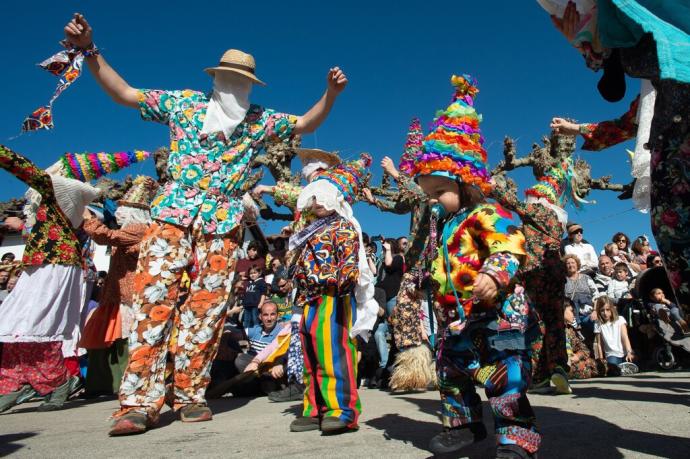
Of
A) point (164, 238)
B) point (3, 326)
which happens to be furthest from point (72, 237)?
point (164, 238)

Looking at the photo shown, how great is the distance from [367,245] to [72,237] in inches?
187

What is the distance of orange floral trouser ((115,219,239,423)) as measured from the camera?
2.91 m

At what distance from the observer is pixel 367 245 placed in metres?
8.15

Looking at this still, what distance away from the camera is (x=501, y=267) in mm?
2043

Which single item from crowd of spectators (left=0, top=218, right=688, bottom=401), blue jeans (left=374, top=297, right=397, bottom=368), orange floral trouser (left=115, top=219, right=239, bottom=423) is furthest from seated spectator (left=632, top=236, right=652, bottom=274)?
orange floral trouser (left=115, top=219, right=239, bottom=423)

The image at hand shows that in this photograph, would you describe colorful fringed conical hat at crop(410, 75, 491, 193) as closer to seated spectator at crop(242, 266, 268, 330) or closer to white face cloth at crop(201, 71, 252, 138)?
white face cloth at crop(201, 71, 252, 138)

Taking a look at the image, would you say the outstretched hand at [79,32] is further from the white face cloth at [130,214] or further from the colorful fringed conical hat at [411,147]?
the colorful fringed conical hat at [411,147]

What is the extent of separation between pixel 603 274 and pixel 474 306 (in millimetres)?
7711

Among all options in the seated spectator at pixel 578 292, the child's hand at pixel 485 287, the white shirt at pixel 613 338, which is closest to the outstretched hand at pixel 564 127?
the child's hand at pixel 485 287

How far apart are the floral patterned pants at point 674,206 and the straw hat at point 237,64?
2645 mm

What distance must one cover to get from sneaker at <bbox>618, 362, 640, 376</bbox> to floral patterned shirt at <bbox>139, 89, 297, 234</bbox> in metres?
6.14

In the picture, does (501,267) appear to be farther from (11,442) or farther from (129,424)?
(11,442)

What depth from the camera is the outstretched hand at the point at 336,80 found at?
134 inches

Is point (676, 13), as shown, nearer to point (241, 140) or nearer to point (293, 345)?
point (241, 140)
